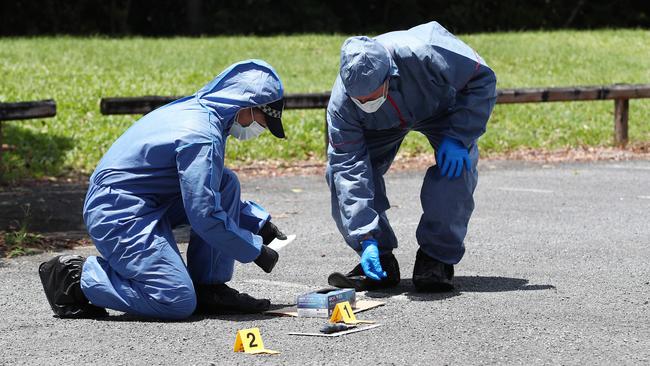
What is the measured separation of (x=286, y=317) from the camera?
5840 mm

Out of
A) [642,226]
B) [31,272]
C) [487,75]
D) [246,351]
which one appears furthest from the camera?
[642,226]

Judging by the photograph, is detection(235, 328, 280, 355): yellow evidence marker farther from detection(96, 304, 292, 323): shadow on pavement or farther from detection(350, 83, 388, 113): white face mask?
detection(350, 83, 388, 113): white face mask

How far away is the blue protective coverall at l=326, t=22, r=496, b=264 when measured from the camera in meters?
6.22

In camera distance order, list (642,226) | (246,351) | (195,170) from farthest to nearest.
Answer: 1. (642,226)
2. (195,170)
3. (246,351)

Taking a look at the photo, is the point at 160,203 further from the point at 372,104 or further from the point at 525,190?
the point at 525,190

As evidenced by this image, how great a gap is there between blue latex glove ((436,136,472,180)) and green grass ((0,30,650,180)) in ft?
21.0

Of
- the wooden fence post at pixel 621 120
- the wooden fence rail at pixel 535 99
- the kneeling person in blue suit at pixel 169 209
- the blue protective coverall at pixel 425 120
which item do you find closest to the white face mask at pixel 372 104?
the blue protective coverall at pixel 425 120

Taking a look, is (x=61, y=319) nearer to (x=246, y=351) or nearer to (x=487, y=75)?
(x=246, y=351)

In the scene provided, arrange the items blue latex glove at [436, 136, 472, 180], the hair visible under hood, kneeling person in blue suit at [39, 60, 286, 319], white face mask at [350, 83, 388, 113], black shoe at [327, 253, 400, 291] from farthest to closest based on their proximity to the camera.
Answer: black shoe at [327, 253, 400, 291], blue latex glove at [436, 136, 472, 180], white face mask at [350, 83, 388, 113], the hair visible under hood, kneeling person in blue suit at [39, 60, 286, 319]

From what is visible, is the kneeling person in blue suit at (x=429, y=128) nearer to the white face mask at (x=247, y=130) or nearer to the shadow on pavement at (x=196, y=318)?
the white face mask at (x=247, y=130)

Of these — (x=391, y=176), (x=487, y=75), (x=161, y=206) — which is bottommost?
(x=391, y=176)

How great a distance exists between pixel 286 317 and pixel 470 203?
4.38 feet

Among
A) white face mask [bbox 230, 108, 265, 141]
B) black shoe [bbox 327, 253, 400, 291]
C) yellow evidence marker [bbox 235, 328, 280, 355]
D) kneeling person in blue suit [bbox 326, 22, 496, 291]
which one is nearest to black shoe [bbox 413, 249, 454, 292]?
kneeling person in blue suit [bbox 326, 22, 496, 291]

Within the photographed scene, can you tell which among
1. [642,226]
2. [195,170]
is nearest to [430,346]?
[195,170]
